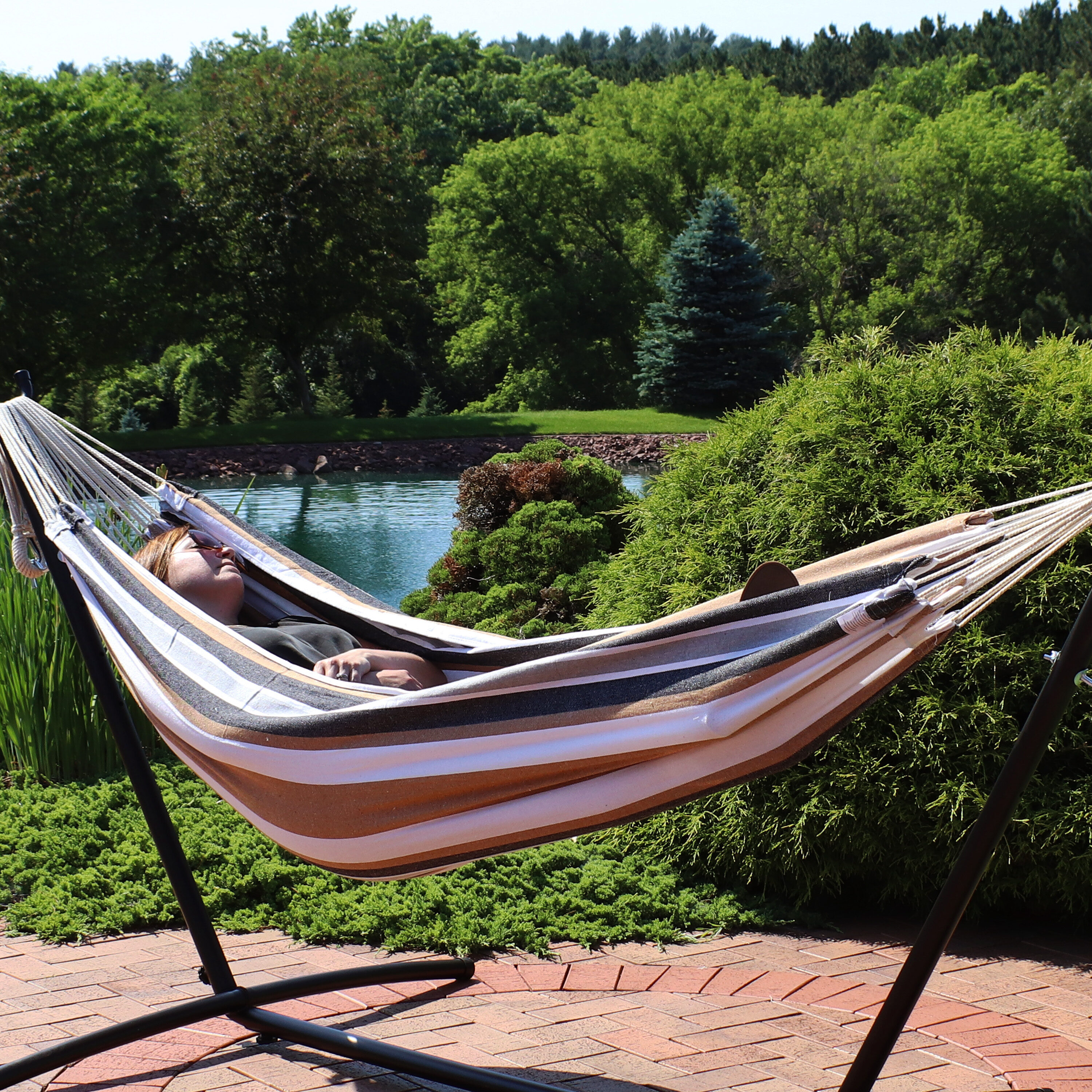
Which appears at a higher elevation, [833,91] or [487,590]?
[833,91]

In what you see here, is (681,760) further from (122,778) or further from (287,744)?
(122,778)

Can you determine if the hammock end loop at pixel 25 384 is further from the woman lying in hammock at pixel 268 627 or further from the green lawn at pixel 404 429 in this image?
the green lawn at pixel 404 429

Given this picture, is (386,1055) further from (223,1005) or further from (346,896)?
(346,896)

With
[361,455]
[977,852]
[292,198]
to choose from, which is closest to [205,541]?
[977,852]

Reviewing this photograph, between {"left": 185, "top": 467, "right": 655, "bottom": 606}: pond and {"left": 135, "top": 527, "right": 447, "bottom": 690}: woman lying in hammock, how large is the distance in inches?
123

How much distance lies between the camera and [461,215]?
2864 centimetres

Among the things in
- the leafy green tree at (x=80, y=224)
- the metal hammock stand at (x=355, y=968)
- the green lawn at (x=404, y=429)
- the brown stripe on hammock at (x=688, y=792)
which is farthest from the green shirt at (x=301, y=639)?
the leafy green tree at (x=80, y=224)

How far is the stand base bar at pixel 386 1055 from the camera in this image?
67.3 inches

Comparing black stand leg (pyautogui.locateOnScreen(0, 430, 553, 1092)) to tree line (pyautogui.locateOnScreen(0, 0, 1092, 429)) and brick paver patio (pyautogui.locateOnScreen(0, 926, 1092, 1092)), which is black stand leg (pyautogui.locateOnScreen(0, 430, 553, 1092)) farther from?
tree line (pyautogui.locateOnScreen(0, 0, 1092, 429))

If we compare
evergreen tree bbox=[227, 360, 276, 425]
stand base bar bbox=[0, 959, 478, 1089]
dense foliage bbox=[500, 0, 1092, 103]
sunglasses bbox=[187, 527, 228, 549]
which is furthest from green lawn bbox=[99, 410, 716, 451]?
dense foliage bbox=[500, 0, 1092, 103]

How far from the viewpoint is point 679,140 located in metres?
28.5

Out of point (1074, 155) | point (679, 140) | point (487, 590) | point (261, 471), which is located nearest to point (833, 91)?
point (1074, 155)

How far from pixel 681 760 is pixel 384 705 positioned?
44 centimetres

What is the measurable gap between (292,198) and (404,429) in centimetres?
559
